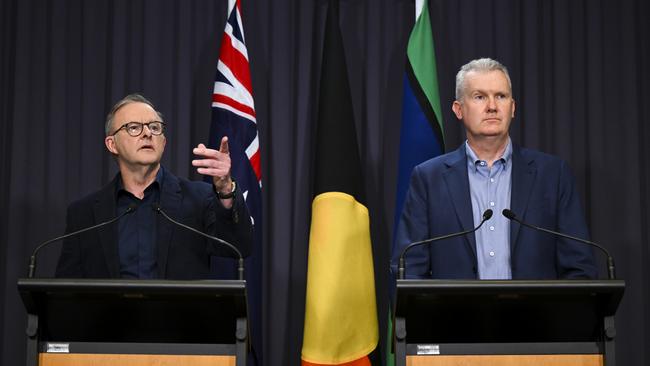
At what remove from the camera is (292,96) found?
4488 mm

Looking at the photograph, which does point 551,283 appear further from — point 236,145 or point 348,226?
point 236,145

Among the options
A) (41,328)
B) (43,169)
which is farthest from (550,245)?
(43,169)

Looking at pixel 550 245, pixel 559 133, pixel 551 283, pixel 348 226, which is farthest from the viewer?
pixel 559 133

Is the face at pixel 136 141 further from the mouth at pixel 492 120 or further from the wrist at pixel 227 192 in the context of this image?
the mouth at pixel 492 120

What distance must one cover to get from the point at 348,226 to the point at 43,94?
191 centimetres

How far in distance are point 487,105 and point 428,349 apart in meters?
1.20

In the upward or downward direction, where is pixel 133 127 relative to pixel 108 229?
upward

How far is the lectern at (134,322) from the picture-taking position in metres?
2.28

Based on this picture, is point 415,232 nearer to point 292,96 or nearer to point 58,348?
point 58,348

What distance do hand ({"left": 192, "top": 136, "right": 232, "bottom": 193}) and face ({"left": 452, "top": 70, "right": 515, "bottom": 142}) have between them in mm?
1005

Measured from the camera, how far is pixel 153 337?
236cm

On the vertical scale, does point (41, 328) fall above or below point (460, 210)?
below

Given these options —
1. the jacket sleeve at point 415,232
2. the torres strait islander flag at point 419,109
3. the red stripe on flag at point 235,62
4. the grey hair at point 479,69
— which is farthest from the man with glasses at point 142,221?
the torres strait islander flag at point 419,109

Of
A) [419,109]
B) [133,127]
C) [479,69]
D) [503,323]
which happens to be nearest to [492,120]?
[479,69]
